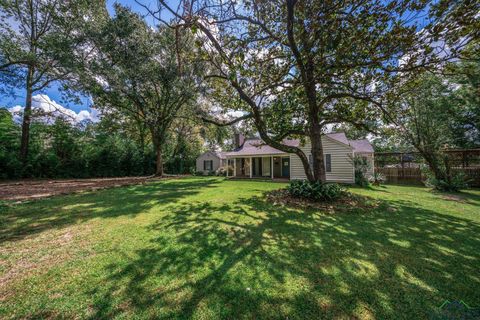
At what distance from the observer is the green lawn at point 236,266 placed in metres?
2.04

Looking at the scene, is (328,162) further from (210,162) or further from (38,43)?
(38,43)

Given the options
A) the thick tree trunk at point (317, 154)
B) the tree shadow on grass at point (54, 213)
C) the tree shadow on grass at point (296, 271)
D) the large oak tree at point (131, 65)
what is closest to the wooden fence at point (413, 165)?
the thick tree trunk at point (317, 154)

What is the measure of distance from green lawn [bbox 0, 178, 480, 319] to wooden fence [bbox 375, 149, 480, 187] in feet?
29.6

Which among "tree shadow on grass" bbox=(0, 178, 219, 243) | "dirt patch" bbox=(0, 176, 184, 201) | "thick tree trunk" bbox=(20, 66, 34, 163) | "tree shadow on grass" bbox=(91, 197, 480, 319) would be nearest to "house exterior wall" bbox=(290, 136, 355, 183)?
"tree shadow on grass" bbox=(91, 197, 480, 319)

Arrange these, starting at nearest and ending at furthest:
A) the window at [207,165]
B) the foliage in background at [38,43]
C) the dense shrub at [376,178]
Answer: the foliage in background at [38,43]
the dense shrub at [376,178]
the window at [207,165]

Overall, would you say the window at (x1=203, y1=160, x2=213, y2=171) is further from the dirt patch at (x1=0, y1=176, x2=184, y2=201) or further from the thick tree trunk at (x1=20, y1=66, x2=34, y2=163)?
the thick tree trunk at (x1=20, y1=66, x2=34, y2=163)

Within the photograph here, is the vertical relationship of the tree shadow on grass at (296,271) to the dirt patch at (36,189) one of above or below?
below

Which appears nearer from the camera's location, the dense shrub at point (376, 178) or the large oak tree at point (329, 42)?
→ the large oak tree at point (329, 42)

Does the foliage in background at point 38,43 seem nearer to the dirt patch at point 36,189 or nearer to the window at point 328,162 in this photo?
the dirt patch at point 36,189

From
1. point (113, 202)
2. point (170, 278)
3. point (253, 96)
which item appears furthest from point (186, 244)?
point (253, 96)

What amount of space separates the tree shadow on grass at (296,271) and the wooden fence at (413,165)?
9.71 m

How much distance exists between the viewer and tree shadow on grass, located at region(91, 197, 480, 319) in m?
2.03

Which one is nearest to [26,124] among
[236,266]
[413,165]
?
[236,266]

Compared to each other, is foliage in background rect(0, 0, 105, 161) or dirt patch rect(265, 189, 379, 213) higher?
foliage in background rect(0, 0, 105, 161)
